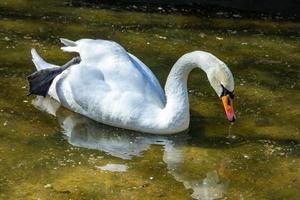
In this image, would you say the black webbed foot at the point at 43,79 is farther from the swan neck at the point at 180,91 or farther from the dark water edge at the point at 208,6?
the dark water edge at the point at 208,6

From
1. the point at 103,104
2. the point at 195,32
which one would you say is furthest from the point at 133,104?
the point at 195,32

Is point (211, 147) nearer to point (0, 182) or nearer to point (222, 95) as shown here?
point (222, 95)

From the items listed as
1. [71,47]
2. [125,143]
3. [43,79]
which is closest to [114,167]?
[125,143]

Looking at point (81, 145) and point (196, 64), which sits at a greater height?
point (196, 64)

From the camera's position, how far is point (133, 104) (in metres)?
6.08

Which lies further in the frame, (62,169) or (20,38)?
(20,38)

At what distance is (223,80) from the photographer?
19.0 ft

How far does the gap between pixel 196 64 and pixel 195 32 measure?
295 cm

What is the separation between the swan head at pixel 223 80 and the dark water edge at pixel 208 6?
3.88m

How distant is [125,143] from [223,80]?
0.94 meters

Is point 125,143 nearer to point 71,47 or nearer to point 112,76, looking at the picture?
point 112,76

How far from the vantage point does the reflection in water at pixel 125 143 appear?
5402 millimetres

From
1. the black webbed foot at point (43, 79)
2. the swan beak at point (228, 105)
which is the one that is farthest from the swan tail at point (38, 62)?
the swan beak at point (228, 105)

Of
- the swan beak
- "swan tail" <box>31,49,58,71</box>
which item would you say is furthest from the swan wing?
the swan beak
